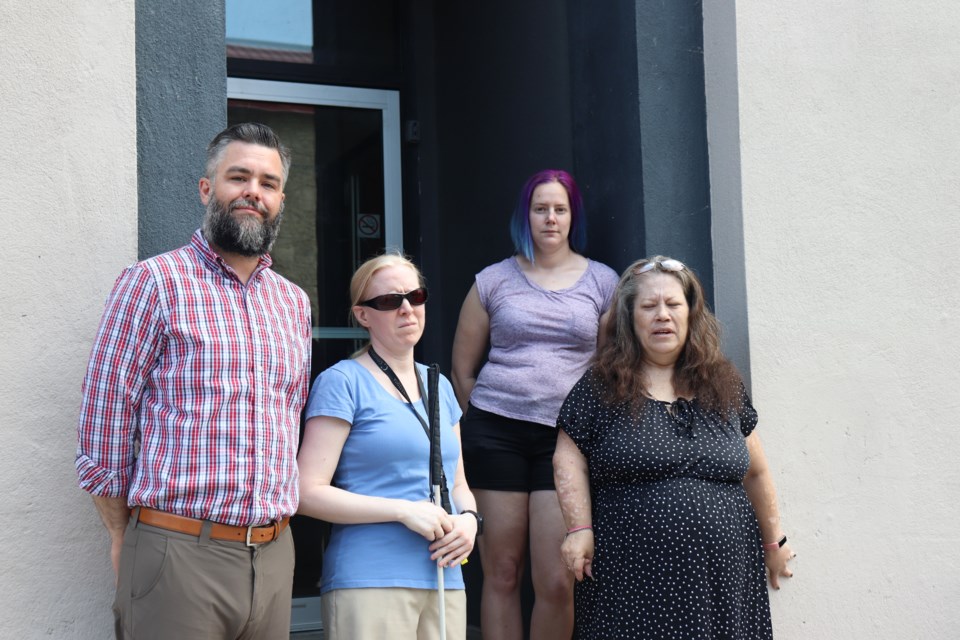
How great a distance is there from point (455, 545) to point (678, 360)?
1113 mm

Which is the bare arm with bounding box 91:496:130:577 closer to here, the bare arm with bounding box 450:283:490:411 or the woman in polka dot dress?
the woman in polka dot dress

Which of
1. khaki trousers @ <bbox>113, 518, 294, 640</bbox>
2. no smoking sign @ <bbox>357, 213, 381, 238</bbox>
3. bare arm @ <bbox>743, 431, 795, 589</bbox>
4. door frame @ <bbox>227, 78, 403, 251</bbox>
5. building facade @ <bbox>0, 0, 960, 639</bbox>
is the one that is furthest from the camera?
no smoking sign @ <bbox>357, 213, 381, 238</bbox>

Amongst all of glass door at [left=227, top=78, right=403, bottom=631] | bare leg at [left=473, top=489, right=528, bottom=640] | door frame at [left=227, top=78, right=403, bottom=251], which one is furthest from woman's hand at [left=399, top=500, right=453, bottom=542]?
door frame at [left=227, top=78, right=403, bottom=251]

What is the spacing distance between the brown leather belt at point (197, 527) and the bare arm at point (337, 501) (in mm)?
286

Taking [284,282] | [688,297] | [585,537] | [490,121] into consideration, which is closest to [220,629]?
[284,282]

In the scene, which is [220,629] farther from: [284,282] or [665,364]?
[665,364]

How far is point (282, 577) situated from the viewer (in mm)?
3008

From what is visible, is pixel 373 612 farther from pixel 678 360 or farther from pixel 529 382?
pixel 678 360

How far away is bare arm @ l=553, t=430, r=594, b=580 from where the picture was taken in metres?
3.66

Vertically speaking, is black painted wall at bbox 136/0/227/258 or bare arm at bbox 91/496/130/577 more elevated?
black painted wall at bbox 136/0/227/258

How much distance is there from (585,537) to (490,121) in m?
2.73

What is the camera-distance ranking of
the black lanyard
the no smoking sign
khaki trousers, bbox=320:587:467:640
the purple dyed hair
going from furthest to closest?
the no smoking sign < the purple dyed hair < the black lanyard < khaki trousers, bbox=320:587:467:640

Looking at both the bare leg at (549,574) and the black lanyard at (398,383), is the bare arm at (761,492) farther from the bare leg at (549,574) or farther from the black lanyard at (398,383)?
the black lanyard at (398,383)

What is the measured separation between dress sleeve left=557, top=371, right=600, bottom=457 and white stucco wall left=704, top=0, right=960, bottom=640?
3.80 feet
